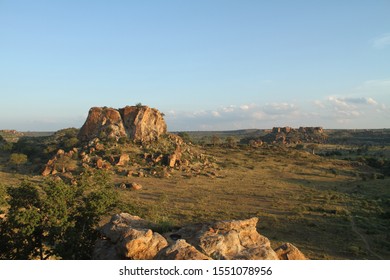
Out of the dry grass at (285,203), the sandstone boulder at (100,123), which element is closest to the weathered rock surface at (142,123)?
the sandstone boulder at (100,123)

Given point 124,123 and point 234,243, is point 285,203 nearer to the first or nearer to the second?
point 234,243

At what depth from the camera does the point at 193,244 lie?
7.70m

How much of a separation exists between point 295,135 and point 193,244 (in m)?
98.9

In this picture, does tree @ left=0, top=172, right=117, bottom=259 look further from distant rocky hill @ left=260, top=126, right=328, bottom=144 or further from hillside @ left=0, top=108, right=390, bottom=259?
distant rocky hill @ left=260, top=126, right=328, bottom=144

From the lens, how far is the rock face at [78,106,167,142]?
41.3m

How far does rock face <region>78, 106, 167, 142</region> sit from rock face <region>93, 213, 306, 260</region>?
32751 millimetres

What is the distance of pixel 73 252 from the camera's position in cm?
931

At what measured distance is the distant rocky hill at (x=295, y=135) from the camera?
305 ft

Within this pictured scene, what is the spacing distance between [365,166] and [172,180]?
91.5 feet

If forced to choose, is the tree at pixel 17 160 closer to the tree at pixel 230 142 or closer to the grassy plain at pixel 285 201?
the grassy plain at pixel 285 201

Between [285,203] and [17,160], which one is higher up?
[17,160]

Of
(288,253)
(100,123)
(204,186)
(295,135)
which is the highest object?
(100,123)

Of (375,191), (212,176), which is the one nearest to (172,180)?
(212,176)

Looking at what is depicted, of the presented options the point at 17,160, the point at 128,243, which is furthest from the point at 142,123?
the point at 128,243
